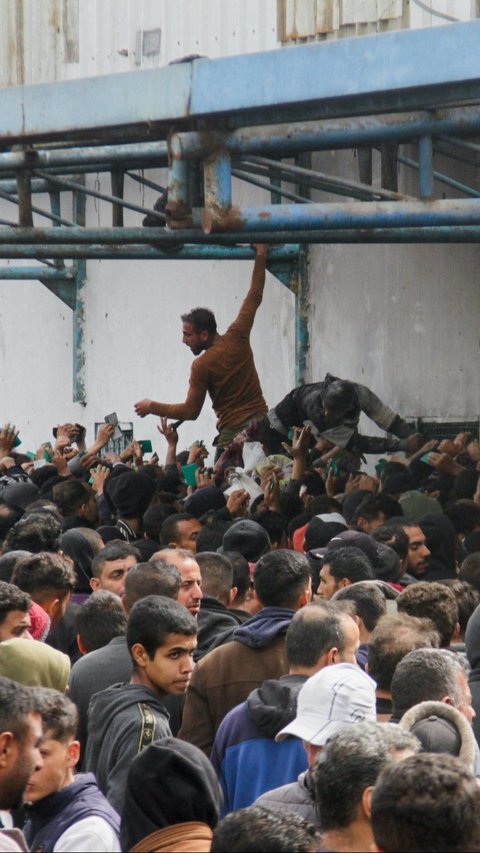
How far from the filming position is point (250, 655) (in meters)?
6.13

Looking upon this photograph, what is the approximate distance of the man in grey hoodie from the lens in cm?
517

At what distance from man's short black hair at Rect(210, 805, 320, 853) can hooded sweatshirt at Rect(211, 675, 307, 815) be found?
5.89 feet

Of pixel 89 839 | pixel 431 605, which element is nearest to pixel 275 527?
pixel 431 605

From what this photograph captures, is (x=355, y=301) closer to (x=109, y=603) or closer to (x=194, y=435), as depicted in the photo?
(x=194, y=435)

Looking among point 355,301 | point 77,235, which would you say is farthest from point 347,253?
point 77,235

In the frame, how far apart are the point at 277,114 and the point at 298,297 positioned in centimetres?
693

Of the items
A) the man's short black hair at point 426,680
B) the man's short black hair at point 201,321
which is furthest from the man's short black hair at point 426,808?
the man's short black hair at point 201,321

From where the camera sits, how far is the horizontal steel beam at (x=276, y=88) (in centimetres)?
735

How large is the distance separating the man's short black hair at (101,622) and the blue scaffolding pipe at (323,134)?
268 centimetres

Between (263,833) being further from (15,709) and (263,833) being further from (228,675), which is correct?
(228,675)

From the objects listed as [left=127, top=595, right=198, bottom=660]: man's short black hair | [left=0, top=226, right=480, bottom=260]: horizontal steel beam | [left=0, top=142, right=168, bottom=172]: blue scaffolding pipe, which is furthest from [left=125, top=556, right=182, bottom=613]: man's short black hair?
[left=0, top=142, right=168, bottom=172]: blue scaffolding pipe

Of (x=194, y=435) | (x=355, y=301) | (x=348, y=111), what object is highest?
(x=348, y=111)

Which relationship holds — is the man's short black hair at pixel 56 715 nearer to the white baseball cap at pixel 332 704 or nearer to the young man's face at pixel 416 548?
the white baseball cap at pixel 332 704

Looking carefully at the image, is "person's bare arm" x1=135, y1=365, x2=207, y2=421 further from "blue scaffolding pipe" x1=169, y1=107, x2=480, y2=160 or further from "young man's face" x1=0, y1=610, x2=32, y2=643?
"young man's face" x1=0, y1=610, x2=32, y2=643
